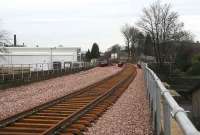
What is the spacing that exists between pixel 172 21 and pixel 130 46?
81.3 meters

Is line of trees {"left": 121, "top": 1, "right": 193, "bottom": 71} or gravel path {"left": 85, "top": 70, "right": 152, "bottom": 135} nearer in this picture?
gravel path {"left": 85, "top": 70, "right": 152, "bottom": 135}

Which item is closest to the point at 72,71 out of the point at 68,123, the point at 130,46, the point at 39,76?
the point at 39,76

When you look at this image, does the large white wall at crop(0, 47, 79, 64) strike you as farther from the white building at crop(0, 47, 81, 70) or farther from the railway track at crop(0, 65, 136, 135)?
the railway track at crop(0, 65, 136, 135)

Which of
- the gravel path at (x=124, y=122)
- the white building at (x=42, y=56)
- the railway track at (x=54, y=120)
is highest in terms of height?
the white building at (x=42, y=56)

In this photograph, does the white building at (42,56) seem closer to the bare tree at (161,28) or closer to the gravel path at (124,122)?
the bare tree at (161,28)

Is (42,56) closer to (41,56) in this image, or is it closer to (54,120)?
(41,56)

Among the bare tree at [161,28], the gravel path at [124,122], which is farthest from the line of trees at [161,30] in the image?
the gravel path at [124,122]

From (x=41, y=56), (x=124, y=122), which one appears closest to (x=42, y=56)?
(x=41, y=56)

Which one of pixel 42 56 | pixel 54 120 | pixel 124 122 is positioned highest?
pixel 42 56

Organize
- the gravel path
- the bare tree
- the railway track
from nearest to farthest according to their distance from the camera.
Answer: the railway track, the gravel path, the bare tree

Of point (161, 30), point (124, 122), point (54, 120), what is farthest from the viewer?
point (161, 30)

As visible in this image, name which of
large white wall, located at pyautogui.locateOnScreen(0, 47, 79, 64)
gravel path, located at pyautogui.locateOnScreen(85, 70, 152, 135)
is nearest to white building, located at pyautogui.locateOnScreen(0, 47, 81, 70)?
large white wall, located at pyautogui.locateOnScreen(0, 47, 79, 64)

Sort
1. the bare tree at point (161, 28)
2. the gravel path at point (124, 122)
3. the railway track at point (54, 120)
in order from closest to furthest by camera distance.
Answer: the railway track at point (54, 120) < the gravel path at point (124, 122) < the bare tree at point (161, 28)

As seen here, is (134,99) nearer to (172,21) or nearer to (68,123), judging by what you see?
(68,123)
